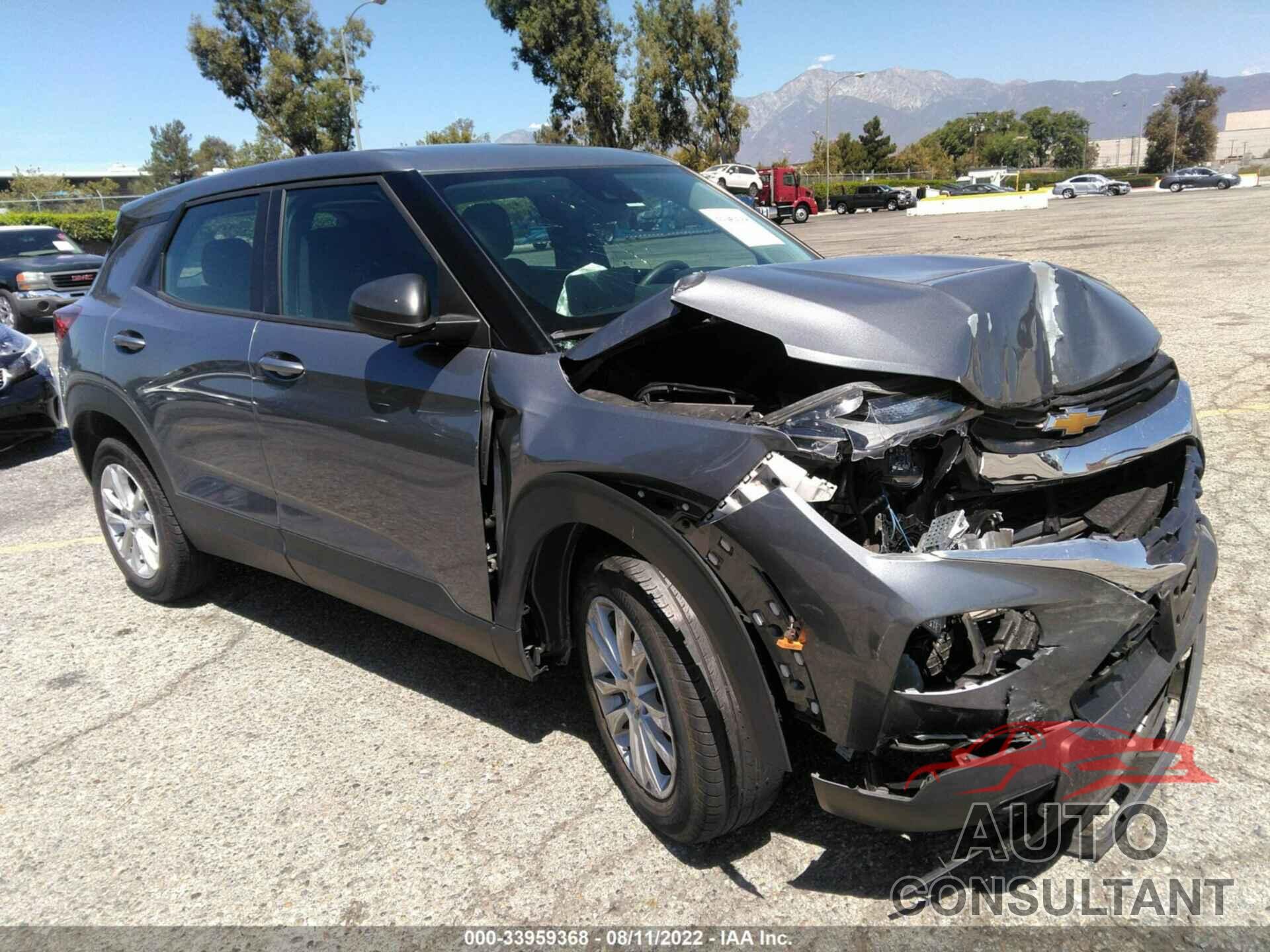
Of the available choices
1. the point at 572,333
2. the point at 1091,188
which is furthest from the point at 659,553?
the point at 1091,188

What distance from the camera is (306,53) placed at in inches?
1724

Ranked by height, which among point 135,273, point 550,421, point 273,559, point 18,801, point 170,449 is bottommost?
point 18,801

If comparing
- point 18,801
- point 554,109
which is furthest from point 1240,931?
point 554,109

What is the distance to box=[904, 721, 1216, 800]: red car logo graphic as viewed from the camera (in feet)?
6.71

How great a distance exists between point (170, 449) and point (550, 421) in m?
2.26

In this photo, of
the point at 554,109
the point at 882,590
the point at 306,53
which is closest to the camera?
the point at 882,590

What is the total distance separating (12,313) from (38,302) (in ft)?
1.54

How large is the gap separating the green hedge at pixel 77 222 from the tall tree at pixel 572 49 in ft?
78.1

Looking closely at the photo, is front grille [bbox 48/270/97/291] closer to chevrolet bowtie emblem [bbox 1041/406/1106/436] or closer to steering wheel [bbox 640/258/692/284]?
steering wheel [bbox 640/258/692/284]

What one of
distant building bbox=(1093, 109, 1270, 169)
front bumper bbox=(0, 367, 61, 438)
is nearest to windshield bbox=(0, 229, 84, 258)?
front bumper bbox=(0, 367, 61, 438)

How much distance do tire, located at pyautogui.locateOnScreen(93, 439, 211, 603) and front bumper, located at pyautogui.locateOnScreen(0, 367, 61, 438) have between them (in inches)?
144

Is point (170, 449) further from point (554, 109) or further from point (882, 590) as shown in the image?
point (554, 109)

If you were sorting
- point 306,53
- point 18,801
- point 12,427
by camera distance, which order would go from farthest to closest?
point 306,53, point 12,427, point 18,801

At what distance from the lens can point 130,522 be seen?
4664 mm
